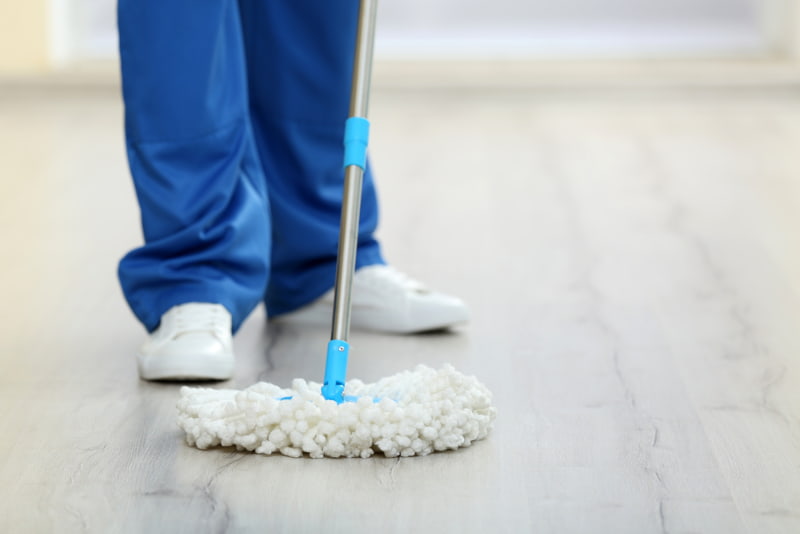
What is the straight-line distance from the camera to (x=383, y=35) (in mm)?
3633

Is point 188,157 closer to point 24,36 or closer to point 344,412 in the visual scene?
point 344,412

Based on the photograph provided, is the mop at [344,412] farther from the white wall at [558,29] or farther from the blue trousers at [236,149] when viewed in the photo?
the white wall at [558,29]

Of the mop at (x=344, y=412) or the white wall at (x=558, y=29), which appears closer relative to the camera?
the mop at (x=344, y=412)

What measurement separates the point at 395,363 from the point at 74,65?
2482 mm

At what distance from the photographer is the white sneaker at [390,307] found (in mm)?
1472

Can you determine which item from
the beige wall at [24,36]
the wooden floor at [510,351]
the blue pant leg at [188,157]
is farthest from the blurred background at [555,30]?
the blue pant leg at [188,157]

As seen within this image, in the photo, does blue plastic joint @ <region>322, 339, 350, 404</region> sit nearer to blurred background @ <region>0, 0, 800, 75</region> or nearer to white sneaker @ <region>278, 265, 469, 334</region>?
white sneaker @ <region>278, 265, 469, 334</region>

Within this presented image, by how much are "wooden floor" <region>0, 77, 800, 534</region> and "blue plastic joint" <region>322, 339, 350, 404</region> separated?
0.07m

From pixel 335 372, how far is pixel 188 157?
371 mm

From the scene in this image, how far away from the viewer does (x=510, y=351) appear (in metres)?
1.39

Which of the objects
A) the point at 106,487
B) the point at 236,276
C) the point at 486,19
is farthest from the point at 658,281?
the point at 486,19

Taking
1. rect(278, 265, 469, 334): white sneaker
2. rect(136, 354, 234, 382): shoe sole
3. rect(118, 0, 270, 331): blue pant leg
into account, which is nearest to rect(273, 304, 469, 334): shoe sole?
rect(278, 265, 469, 334): white sneaker

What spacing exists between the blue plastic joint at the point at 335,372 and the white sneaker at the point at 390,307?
39cm

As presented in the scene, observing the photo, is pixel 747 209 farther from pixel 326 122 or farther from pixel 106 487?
pixel 106 487
